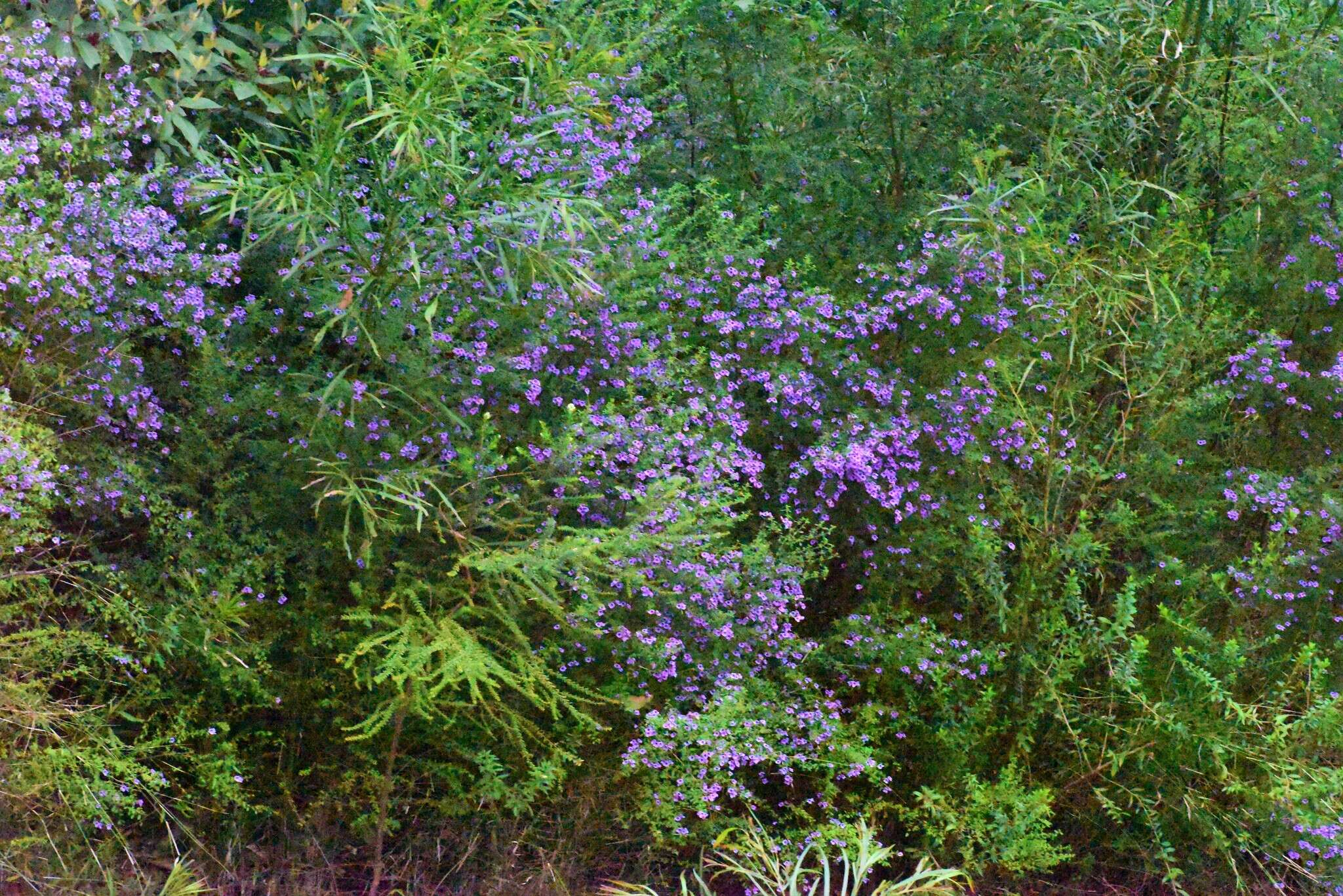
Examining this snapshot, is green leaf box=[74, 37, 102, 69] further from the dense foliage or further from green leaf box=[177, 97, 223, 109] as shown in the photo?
green leaf box=[177, 97, 223, 109]

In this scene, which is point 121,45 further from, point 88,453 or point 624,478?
point 624,478

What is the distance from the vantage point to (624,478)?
12.8 ft

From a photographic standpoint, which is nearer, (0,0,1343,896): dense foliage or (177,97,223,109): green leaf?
(0,0,1343,896): dense foliage

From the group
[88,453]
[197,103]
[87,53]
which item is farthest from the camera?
[197,103]

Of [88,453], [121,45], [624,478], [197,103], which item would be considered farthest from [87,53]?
[624,478]

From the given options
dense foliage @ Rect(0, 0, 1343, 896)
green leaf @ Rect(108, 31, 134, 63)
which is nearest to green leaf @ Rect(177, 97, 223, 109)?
dense foliage @ Rect(0, 0, 1343, 896)

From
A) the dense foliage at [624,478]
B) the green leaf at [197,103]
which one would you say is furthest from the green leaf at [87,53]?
the green leaf at [197,103]

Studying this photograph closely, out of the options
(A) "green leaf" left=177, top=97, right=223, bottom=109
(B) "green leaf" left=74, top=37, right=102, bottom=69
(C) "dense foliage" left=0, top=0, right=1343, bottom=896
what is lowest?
(C) "dense foliage" left=0, top=0, right=1343, bottom=896

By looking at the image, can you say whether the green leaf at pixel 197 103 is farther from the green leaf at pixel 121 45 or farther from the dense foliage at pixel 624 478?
the green leaf at pixel 121 45

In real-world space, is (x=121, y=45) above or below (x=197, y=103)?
above

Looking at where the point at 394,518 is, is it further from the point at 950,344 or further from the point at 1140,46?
the point at 1140,46

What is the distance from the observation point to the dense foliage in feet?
11.5

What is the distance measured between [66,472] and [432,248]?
1097mm

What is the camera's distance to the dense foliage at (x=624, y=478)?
3.50 meters
